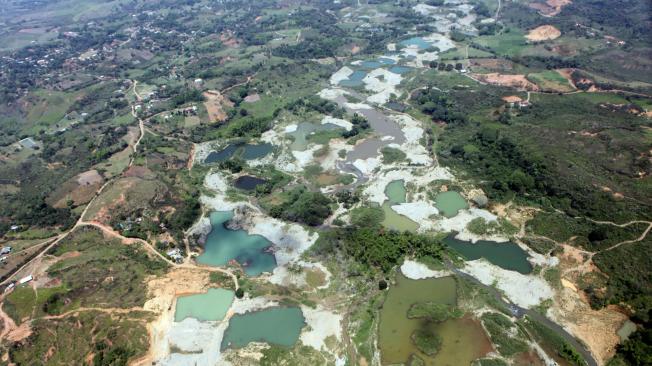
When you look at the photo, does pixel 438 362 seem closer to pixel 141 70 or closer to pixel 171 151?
pixel 171 151

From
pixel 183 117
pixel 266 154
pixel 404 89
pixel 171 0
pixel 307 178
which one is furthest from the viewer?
pixel 171 0

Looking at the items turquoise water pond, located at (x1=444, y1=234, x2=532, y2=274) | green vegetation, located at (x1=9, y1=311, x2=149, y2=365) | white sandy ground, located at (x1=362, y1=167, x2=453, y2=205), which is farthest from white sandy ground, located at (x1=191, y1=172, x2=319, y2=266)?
turquoise water pond, located at (x1=444, y1=234, x2=532, y2=274)

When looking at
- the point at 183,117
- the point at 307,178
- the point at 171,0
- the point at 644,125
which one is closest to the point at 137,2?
the point at 171,0

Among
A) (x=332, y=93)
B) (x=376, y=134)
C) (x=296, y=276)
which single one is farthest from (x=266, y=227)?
(x=332, y=93)

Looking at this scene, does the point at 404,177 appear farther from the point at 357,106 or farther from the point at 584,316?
the point at 584,316

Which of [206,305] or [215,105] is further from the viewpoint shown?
[215,105]

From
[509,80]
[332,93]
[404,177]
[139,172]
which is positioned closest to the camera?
[404,177]
